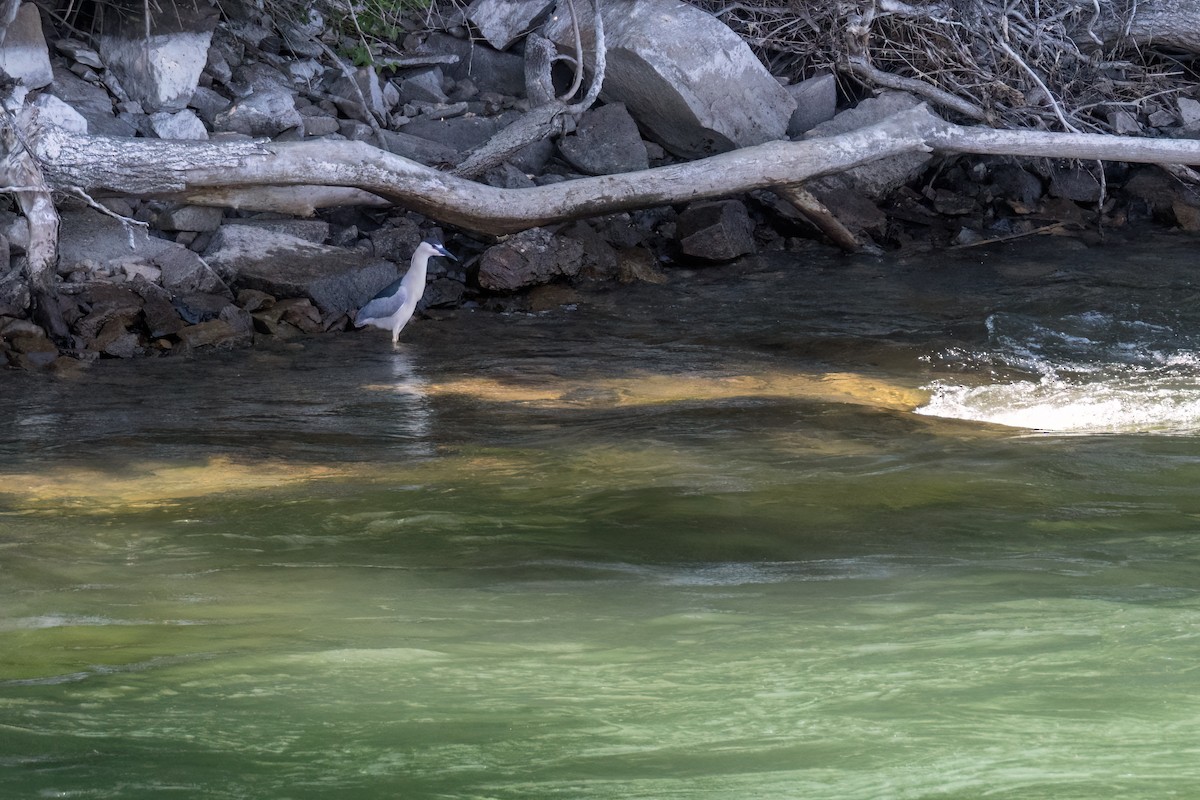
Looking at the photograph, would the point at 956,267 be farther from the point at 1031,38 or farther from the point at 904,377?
the point at 904,377

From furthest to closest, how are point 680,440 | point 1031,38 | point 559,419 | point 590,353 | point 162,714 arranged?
1. point 1031,38
2. point 590,353
3. point 559,419
4. point 680,440
5. point 162,714

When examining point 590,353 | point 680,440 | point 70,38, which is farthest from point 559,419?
point 70,38

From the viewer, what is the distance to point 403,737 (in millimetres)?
2711

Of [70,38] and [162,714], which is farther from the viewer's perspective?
[70,38]

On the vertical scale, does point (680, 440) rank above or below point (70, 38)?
below

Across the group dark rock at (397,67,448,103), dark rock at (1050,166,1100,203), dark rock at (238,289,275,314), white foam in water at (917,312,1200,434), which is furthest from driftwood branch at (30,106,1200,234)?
dark rock at (397,67,448,103)

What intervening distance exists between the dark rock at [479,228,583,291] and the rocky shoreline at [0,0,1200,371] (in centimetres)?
2

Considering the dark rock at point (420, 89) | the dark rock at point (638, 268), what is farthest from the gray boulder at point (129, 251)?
the dark rock at point (420, 89)

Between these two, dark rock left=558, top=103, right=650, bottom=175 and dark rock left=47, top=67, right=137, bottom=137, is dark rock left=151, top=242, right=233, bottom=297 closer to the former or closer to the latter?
dark rock left=47, top=67, right=137, bottom=137

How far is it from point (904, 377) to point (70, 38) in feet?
26.0

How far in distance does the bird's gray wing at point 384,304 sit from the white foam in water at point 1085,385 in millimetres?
3945

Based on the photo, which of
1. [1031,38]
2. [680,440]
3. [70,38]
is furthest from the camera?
[1031,38]

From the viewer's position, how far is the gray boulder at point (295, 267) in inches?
388

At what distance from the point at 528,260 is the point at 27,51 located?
430 centimetres
